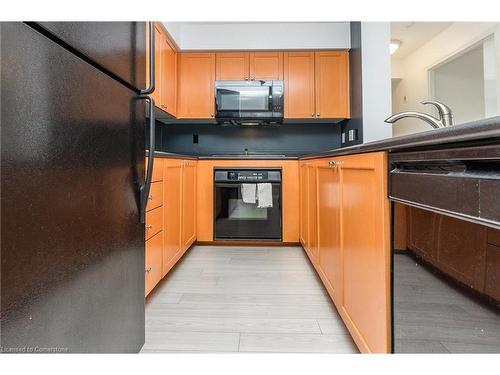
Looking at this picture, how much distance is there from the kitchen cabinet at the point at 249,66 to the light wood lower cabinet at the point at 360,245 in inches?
79.3

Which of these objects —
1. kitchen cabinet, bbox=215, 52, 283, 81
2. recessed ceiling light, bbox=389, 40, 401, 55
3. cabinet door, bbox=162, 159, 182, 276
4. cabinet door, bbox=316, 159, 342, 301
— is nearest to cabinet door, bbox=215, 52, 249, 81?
kitchen cabinet, bbox=215, 52, 283, 81

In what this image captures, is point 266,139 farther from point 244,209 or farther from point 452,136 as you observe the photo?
point 452,136

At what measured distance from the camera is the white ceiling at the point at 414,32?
3.57 meters

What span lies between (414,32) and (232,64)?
2480mm

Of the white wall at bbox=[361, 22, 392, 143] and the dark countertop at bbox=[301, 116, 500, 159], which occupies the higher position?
the white wall at bbox=[361, 22, 392, 143]

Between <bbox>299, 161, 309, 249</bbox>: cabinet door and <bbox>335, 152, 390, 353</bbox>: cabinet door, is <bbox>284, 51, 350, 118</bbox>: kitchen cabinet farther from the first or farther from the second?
<bbox>335, 152, 390, 353</bbox>: cabinet door

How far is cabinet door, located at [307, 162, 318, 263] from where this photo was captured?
2.07 m

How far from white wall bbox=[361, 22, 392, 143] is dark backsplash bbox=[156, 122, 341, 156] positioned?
72 centimetres

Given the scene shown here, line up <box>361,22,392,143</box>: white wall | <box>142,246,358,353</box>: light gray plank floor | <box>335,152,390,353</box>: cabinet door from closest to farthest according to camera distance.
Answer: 1. <box>335,152,390,353</box>: cabinet door
2. <box>142,246,358,353</box>: light gray plank floor
3. <box>361,22,392,143</box>: white wall

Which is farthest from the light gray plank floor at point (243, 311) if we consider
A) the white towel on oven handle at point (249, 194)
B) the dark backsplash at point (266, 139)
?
the dark backsplash at point (266, 139)

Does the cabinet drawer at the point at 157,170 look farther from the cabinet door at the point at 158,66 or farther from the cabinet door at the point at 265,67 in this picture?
the cabinet door at the point at 265,67

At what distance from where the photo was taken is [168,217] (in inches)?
76.6

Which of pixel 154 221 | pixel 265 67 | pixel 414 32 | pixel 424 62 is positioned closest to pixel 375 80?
pixel 265 67
